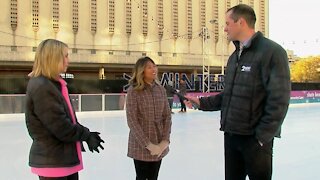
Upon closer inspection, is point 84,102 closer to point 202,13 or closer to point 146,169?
point 146,169

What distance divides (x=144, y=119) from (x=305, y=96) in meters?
21.1

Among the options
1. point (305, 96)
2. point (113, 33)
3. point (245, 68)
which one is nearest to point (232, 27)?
point (245, 68)

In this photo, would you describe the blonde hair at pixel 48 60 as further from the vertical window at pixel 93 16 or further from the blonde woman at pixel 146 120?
the vertical window at pixel 93 16

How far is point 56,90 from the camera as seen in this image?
211 cm

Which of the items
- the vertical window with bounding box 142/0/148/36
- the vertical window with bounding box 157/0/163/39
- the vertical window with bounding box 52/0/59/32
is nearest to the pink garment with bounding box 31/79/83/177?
the vertical window with bounding box 52/0/59/32

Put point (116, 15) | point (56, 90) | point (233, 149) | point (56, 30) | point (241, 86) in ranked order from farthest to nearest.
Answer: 1. point (116, 15)
2. point (56, 30)
3. point (233, 149)
4. point (241, 86)
5. point (56, 90)

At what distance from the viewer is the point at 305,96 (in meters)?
22.1

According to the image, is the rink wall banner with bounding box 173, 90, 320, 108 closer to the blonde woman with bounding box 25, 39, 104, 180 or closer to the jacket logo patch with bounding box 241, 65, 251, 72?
the jacket logo patch with bounding box 241, 65, 251, 72

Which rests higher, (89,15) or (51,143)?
(89,15)

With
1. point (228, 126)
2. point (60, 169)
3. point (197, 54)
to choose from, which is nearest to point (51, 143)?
point (60, 169)

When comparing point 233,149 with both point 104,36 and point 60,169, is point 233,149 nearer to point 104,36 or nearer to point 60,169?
point 60,169

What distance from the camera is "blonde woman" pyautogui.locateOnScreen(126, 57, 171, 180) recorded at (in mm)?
2787

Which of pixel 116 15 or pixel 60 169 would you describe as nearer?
pixel 60 169

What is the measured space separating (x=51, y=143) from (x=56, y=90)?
298 mm
